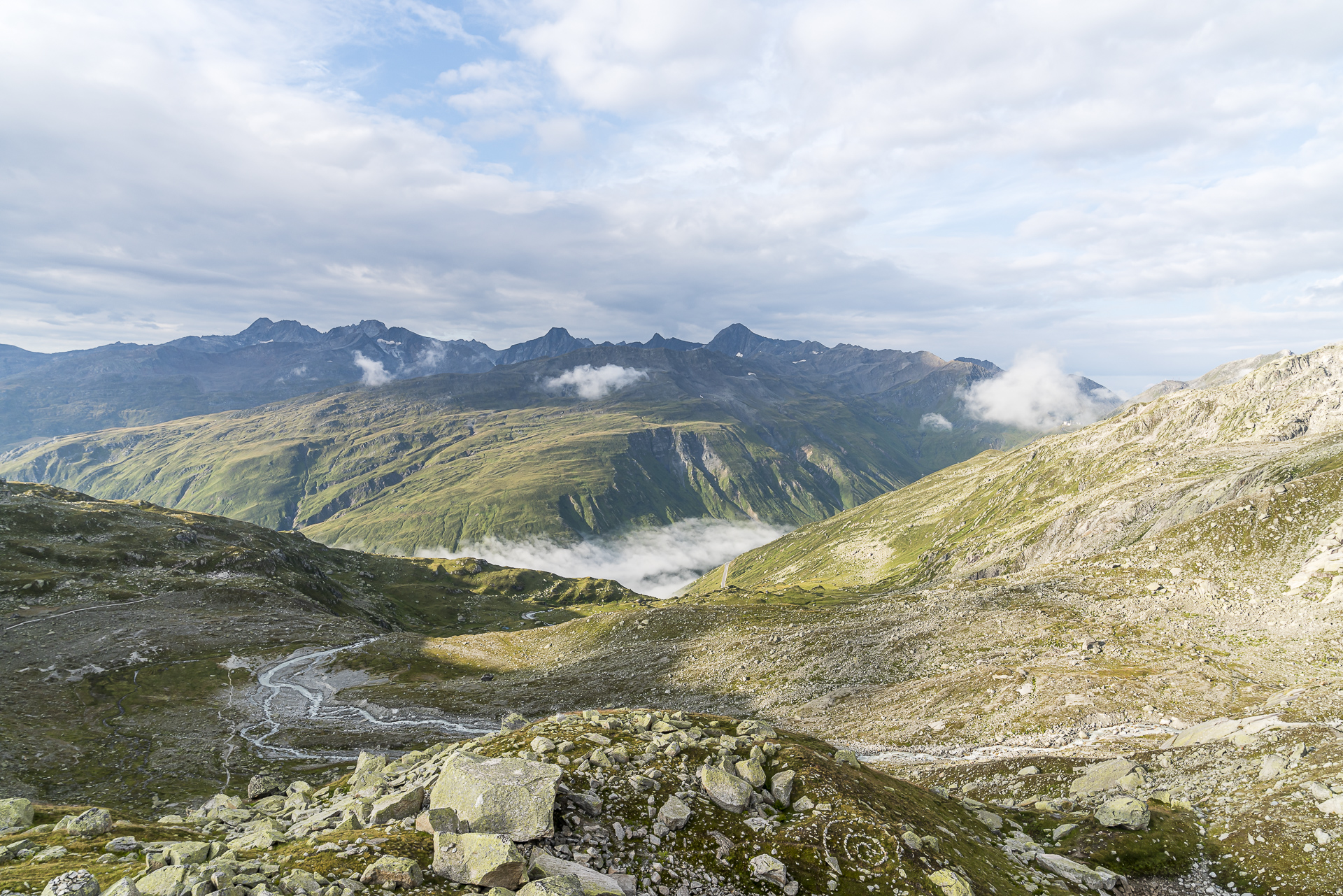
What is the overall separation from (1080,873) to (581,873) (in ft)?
83.5

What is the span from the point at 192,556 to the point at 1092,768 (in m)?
197

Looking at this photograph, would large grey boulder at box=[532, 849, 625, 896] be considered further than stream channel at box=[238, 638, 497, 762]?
No

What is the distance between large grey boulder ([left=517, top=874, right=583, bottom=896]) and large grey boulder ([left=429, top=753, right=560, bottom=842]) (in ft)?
9.22

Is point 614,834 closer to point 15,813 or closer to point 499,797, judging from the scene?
point 499,797

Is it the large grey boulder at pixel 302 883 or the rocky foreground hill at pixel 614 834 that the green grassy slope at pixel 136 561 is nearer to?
the rocky foreground hill at pixel 614 834

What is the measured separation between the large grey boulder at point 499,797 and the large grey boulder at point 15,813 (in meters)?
21.9

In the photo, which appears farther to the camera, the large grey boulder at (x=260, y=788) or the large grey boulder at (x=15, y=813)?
the large grey boulder at (x=260, y=788)

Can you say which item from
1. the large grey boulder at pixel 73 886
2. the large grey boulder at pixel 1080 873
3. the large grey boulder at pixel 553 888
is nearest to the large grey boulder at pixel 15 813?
the large grey boulder at pixel 73 886

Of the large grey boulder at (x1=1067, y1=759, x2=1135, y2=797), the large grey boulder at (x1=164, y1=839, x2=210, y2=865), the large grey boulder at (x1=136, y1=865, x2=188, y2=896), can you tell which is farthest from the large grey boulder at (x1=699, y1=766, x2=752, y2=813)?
the large grey boulder at (x1=1067, y1=759, x2=1135, y2=797)

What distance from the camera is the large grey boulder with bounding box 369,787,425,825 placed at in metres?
21.5

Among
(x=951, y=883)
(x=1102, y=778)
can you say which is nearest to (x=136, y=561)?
(x=951, y=883)

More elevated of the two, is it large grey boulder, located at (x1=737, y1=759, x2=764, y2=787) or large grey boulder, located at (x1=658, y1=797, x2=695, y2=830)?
large grey boulder, located at (x1=658, y1=797, x2=695, y2=830)

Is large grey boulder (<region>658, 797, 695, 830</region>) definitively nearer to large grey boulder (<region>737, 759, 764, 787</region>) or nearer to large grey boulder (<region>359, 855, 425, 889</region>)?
large grey boulder (<region>737, 759, 764, 787</region>)

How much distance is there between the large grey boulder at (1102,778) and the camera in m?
37.5
